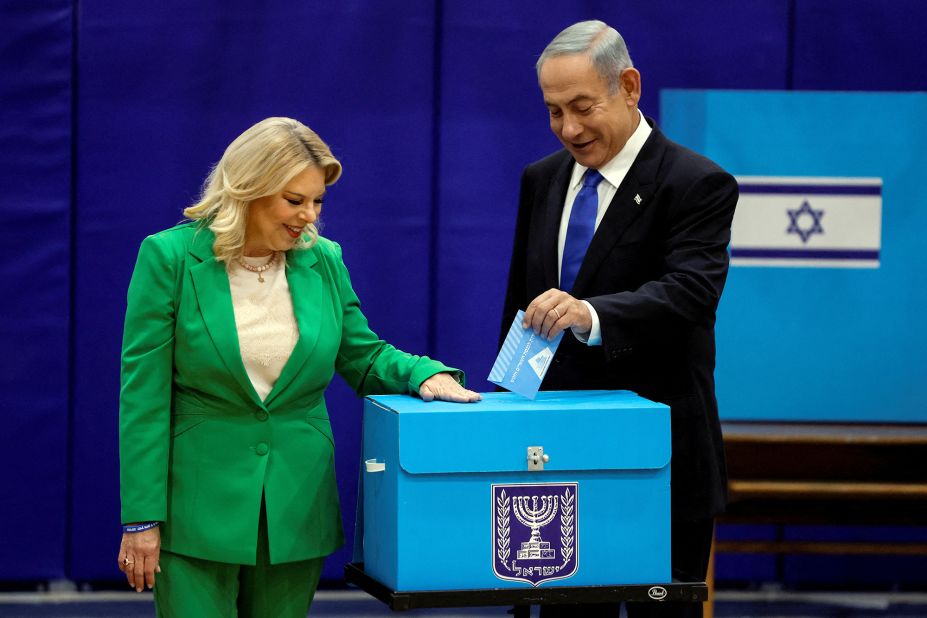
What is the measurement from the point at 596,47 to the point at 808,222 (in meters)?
2.44

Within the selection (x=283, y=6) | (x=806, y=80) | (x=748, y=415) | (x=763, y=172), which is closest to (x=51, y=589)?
(x=283, y=6)

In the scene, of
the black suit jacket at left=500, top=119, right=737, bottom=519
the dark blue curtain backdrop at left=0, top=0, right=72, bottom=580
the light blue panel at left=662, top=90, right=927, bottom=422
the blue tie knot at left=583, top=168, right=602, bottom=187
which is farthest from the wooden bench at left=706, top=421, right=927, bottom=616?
the dark blue curtain backdrop at left=0, top=0, right=72, bottom=580

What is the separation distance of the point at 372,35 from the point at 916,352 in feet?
7.69

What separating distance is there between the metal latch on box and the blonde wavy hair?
26.6 inches

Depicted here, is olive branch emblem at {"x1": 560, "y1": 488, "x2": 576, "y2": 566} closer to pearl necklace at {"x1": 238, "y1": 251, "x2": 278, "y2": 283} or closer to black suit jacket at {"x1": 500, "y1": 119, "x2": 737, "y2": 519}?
black suit jacket at {"x1": 500, "y1": 119, "x2": 737, "y2": 519}

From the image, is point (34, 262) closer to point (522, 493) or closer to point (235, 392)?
point (235, 392)

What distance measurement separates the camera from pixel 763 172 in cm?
469

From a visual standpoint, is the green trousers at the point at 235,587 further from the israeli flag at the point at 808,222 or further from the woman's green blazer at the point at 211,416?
the israeli flag at the point at 808,222

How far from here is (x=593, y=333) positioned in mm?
2336

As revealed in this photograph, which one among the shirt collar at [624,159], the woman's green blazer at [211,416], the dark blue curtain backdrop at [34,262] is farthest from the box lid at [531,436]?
the dark blue curtain backdrop at [34,262]

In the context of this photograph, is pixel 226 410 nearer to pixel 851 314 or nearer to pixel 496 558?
pixel 496 558

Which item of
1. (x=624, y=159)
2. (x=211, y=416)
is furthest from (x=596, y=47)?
(x=211, y=416)

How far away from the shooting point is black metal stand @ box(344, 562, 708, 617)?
2146mm

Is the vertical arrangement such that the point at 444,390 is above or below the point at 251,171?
below
